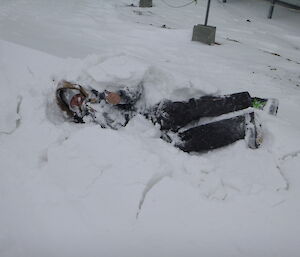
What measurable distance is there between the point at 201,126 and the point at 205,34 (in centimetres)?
358

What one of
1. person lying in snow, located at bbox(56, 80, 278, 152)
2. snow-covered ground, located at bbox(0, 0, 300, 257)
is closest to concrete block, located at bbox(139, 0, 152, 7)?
snow-covered ground, located at bbox(0, 0, 300, 257)

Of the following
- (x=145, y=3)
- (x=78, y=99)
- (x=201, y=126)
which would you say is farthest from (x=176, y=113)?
(x=145, y=3)

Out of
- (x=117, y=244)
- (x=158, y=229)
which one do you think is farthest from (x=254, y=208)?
(x=117, y=244)

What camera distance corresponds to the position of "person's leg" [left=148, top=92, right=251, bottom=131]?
7.83 ft

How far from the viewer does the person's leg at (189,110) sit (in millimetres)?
2387

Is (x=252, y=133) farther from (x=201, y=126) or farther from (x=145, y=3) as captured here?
(x=145, y=3)

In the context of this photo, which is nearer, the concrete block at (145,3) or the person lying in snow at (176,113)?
the person lying in snow at (176,113)

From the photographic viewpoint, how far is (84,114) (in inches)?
101

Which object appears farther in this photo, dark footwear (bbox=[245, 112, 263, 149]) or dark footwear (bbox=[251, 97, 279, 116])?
dark footwear (bbox=[251, 97, 279, 116])

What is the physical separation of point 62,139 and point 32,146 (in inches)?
9.2

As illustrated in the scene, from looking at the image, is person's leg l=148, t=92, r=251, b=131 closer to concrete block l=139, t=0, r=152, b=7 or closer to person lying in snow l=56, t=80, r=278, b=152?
person lying in snow l=56, t=80, r=278, b=152

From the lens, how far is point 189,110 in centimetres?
240

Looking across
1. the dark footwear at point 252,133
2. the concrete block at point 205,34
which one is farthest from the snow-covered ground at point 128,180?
the concrete block at point 205,34

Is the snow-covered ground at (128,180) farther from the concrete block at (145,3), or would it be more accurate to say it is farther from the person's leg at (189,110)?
the concrete block at (145,3)
